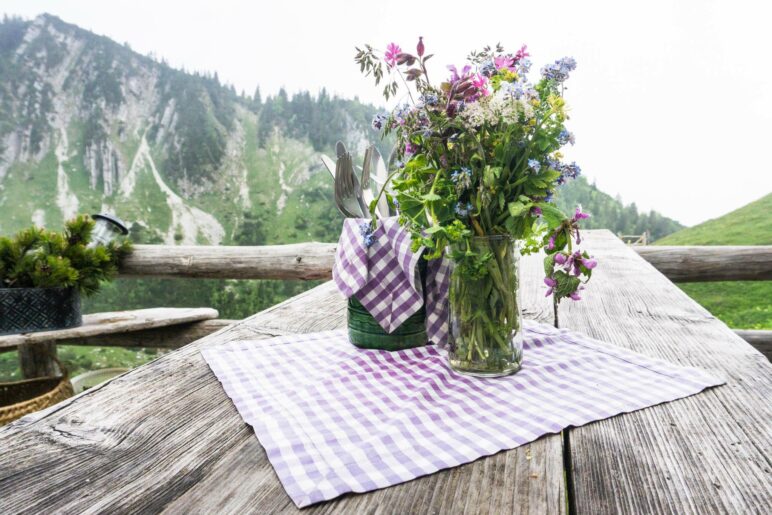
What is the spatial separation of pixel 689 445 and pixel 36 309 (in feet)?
9.82

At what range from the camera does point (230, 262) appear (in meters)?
3.37

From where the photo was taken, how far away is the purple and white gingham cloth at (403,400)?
58cm

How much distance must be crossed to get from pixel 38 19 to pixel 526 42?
83821 millimetres

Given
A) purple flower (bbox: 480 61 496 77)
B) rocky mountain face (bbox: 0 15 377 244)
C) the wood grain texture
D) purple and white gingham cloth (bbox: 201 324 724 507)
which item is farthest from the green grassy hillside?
rocky mountain face (bbox: 0 15 377 244)

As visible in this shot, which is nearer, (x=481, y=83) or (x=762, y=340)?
(x=481, y=83)

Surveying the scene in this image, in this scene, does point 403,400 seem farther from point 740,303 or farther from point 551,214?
point 740,303

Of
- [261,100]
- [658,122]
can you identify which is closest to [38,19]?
[261,100]

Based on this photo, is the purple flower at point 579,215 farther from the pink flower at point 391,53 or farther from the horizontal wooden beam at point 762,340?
the horizontal wooden beam at point 762,340

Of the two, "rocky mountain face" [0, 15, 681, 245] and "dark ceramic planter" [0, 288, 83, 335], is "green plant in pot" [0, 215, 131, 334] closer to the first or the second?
"dark ceramic planter" [0, 288, 83, 335]

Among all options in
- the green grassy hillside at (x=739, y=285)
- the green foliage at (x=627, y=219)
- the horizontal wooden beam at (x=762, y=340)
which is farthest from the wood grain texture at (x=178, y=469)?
the green foliage at (x=627, y=219)

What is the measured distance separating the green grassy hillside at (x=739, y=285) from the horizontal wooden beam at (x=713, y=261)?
31.5 ft

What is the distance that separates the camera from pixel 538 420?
68cm

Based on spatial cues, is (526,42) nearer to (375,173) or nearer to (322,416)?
(375,173)

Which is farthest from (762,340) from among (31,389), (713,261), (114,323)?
(31,389)
